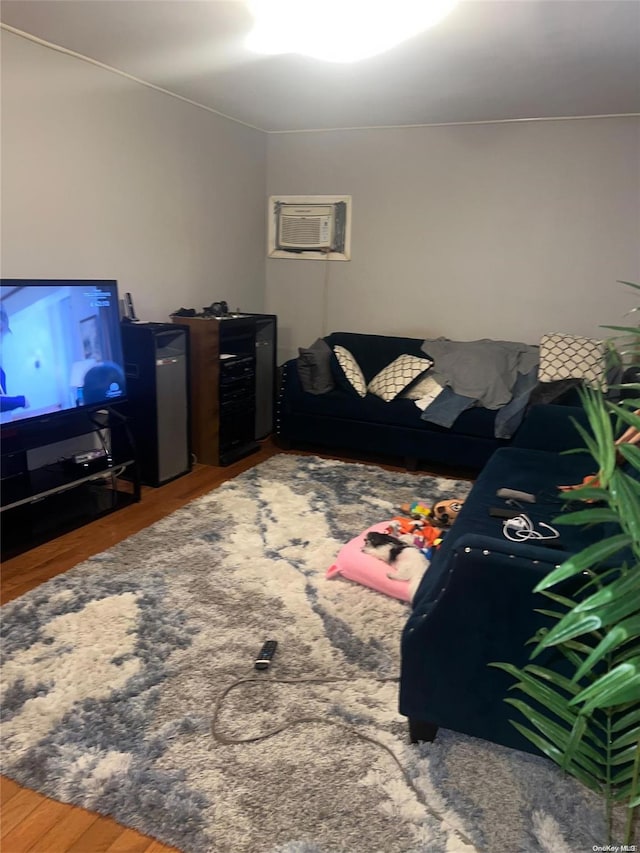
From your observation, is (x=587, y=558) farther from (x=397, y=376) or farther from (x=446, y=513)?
(x=397, y=376)

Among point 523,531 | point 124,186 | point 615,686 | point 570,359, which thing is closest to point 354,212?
point 124,186

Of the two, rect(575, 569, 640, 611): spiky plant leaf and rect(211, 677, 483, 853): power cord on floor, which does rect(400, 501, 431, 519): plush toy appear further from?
rect(575, 569, 640, 611): spiky plant leaf

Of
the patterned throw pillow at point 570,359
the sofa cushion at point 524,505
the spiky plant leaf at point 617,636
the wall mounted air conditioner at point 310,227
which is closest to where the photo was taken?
the spiky plant leaf at point 617,636

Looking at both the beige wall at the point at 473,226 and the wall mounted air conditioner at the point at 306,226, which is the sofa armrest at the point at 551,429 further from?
the wall mounted air conditioner at the point at 306,226

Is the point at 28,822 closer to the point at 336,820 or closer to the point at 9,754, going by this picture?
the point at 9,754

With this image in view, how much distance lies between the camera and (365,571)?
258 cm

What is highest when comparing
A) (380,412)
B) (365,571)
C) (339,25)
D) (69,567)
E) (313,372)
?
(339,25)

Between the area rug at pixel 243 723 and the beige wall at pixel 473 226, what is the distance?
276 cm

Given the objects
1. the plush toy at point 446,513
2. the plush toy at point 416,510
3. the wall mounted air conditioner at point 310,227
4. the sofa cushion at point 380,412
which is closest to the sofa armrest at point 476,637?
the plush toy at point 446,513

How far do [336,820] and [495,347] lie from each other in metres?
3.44

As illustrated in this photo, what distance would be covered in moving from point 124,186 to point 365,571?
8.96ft

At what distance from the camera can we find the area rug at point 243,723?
4.98ft

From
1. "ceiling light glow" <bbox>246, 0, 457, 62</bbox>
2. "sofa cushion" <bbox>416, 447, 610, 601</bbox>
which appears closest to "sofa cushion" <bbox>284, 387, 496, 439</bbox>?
"sofa cushion" <bbox>416, 447, 610, 601</bbox>

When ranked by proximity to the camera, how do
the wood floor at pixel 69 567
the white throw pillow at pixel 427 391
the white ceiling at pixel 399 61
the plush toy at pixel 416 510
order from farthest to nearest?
the white throw pillow at pixel 427 391 < the plush toy at pixel 416 510 < the white ceiling at pixel 399 61 < the wood floor at pixel 69 567
